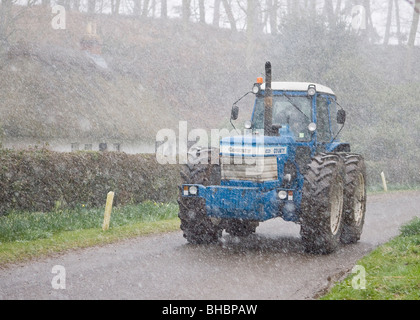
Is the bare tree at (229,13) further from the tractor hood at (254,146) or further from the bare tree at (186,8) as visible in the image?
the tractor hood at (254,146)

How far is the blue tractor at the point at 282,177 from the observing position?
32.1 ft

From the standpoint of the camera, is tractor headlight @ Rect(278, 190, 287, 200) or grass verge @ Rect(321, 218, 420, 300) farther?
tractor headlight @ Rect(278, 190, 287, 200)

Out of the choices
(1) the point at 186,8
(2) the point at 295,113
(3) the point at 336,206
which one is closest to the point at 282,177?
(3) the point at 336,206

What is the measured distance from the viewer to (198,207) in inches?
415

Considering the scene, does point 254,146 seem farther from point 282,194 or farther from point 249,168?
point 282,194

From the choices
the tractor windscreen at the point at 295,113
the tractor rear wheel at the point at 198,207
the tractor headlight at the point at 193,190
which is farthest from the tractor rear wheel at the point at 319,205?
the tractor headlight at the point at 193,190

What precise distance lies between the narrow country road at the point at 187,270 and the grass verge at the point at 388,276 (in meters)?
0.32

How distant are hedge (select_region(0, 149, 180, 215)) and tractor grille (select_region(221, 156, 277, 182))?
5277mm

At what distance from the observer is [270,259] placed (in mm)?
9508

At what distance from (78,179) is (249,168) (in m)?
5.96

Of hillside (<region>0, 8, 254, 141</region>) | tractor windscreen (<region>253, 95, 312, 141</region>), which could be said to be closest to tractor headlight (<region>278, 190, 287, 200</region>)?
tractor windscreen (<region>253, 95, 312, 141</region>)

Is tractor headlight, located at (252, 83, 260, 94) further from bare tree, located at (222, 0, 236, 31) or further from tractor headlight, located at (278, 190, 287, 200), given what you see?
bare tree, located at (222, 0, 236, 31)

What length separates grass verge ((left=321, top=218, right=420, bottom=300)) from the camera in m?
6.92

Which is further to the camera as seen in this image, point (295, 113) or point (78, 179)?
point (78, 179)
